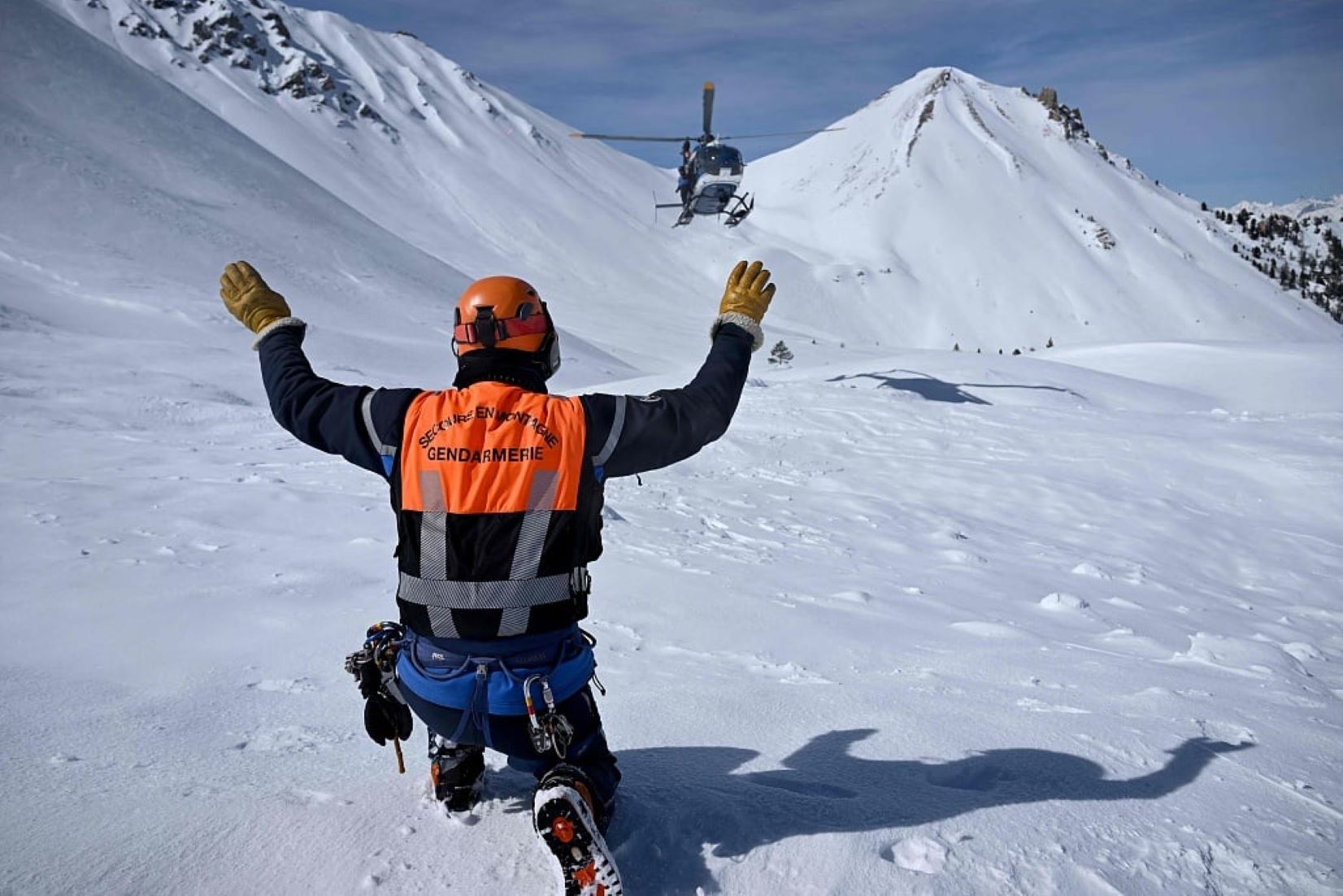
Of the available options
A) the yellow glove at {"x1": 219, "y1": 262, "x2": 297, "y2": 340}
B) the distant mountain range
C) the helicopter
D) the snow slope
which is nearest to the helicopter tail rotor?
the helicopter

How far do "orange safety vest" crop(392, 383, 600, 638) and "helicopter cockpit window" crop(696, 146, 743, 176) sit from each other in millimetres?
23981

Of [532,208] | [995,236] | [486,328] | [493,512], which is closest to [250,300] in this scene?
[486,328]

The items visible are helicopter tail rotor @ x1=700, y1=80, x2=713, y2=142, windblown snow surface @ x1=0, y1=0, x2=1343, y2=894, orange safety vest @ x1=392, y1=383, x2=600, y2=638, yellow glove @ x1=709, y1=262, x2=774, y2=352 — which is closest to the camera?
orange safety vest @ x1=392, y1=383, x2=600, y2=638

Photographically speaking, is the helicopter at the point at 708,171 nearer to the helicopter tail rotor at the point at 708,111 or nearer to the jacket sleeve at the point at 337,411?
the helicopter tail rotor at the point at 708,111

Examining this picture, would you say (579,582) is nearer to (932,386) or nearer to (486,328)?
(486,328)

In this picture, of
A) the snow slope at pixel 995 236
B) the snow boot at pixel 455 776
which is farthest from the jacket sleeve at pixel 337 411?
the snow slope at pixel 995 236

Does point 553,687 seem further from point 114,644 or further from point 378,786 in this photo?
point 114,644

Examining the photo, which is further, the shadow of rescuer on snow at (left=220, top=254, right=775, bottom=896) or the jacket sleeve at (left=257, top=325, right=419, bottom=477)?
the jacket sleeve at (left=257, top=325, right=419, bottom=477)

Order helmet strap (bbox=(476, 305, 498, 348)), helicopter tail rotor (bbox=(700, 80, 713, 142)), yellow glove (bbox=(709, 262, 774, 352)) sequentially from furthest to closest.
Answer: helicopter tail rotor (bbox=(700, 80, 713, 142)) → yellow glove (bbox=(709, 262, 774, 352)) → helmet strap (bbox=(476, 305, 498, 348))

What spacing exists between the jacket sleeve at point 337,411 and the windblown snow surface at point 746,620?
109 centimetres

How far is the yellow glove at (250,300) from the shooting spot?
292 cm

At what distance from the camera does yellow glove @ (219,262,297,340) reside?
2916 mm

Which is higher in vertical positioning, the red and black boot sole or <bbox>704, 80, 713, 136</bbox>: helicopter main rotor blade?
<bbox>704, 80, 713, 136</bbox>: helicopter main rotor blade

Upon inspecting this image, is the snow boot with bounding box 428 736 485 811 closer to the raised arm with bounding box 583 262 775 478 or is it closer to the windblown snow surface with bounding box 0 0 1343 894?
the windblown snow surface with bounding box 0 0 1343 894
